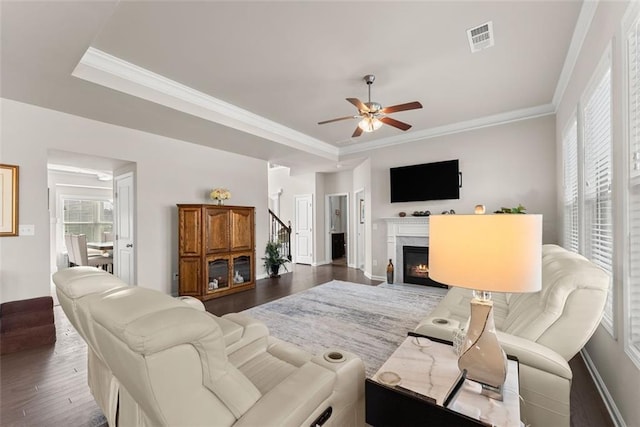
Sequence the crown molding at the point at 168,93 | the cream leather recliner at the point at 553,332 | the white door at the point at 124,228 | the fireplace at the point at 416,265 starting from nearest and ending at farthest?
the cream leather recliner at the point at 553,332 → the crown molding at the point at 168,93 → the white door at the point at 124,228 → the fireplace at the point at 416,265

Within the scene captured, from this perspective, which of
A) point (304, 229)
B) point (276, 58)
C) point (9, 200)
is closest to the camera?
point (276, 58)

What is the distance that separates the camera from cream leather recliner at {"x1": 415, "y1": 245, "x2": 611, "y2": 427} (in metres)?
1.30

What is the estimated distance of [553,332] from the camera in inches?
58.8

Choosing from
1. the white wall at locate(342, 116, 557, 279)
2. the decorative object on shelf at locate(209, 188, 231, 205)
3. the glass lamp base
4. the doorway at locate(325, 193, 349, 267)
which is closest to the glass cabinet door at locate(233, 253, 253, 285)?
the decorative object on shelf at locate(209, 188, 231, 205)

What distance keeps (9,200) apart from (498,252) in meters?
4.64

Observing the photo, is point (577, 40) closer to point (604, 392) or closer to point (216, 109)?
point (604, 392)

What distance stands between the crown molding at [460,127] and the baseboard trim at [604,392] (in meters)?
3.29

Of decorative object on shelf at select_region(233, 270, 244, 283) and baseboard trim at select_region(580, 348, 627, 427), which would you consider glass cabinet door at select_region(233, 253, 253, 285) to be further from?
baseboard trim at select_region(580, 348, 627, 427)

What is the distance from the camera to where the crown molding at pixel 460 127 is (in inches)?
162

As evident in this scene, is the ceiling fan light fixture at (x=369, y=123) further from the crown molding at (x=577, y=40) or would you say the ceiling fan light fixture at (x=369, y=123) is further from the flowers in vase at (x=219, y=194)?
the flowers in vase at (x=219, y=194)

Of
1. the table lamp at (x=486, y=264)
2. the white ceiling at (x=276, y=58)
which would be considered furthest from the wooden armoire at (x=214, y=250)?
the table lamp at (x=486, y=264)

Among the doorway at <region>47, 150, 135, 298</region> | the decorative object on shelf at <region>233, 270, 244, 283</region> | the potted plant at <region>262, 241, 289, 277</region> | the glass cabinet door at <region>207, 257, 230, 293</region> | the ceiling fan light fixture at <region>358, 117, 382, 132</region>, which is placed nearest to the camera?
the ceiling fan light fixture at <region>358, 117, 382, 132</region>

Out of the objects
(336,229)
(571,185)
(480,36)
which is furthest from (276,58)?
(336,229)

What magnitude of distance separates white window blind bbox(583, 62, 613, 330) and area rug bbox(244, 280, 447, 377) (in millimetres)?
1732
